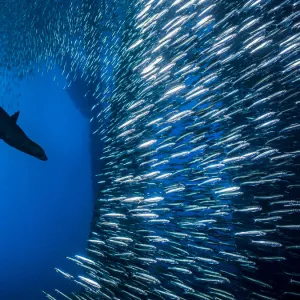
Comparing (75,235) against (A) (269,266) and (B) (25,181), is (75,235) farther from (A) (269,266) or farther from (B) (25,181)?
(A) (269,266)

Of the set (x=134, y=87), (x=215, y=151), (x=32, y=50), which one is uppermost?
(x=32, y=50)

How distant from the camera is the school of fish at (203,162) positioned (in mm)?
3959

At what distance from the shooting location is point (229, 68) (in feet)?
16.8

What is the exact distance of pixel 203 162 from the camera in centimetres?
496

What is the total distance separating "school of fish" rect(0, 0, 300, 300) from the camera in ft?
13.0

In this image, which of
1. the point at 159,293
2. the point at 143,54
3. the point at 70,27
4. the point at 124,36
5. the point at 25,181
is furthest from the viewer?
the point at 25,181

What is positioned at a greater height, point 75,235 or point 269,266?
point 75,235

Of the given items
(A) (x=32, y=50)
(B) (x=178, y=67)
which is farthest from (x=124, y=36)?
(A) (x=32, y=50)

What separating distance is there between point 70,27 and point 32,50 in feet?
8.52

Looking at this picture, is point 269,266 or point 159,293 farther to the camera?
point 269,266

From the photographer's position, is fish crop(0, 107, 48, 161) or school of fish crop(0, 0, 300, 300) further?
fish crop(0, 107, 48, 161)

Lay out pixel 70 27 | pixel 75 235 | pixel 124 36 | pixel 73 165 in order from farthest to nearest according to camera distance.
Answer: pixel 73 165, pixel 75 235, pixel 70 27, pixel 124 36

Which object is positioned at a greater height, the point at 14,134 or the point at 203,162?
the point at 203,162

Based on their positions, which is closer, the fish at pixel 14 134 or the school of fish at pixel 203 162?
the school of fish at pixel 203 162
